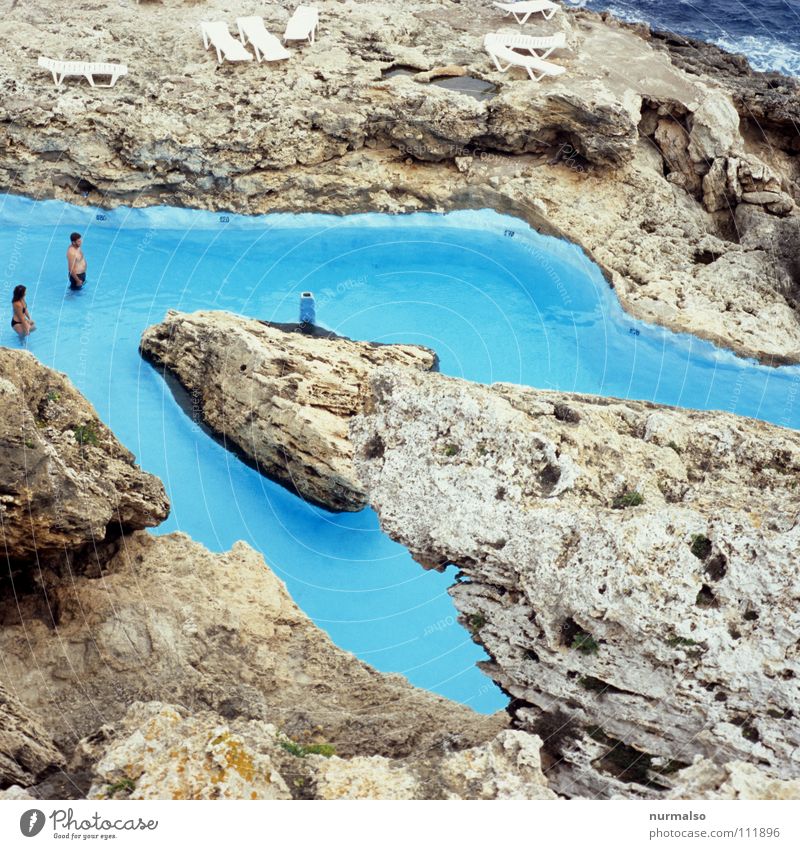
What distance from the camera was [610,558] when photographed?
6.97m

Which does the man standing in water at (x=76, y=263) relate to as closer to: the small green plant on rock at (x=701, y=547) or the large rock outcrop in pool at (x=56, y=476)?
the large rock outcrop in pool at (x=56, y=476)

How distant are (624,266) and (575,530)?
922cm

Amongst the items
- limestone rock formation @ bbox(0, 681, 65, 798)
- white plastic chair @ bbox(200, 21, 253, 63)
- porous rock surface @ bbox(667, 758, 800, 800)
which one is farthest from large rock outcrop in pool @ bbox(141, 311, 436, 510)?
white plastic chair @ bbox(200, 21, 253, 63)

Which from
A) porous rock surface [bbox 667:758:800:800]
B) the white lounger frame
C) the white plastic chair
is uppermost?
the white lounger frame

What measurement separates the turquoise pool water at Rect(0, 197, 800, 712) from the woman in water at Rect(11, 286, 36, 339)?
158 millimetres

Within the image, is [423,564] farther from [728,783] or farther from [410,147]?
[410,147]

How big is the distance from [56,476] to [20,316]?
A: 6.82 meters

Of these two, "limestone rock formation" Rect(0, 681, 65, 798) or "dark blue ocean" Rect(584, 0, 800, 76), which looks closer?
"limestone rock formation" Rect(0, 681, 65, 798)

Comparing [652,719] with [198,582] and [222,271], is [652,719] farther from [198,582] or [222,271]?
[222,271]

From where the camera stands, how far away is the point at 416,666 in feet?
35.4

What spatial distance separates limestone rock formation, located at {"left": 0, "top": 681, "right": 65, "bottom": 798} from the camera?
6.81 meters
